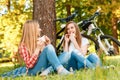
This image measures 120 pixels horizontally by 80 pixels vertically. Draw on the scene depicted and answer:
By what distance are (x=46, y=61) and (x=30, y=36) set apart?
48 centimetres

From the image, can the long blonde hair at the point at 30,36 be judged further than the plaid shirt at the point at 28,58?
Yes

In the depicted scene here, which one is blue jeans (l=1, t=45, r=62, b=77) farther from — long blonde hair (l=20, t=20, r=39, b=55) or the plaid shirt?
long blonde hair (l=20, t=20, r=39, b=55)

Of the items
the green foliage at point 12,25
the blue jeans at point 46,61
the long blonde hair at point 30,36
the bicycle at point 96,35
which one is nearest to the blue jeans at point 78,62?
the blue jeans at point 46,61

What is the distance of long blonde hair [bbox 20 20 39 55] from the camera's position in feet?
19.1

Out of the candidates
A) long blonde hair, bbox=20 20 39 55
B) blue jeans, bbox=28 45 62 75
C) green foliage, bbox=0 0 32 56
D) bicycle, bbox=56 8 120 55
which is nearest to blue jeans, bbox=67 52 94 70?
blue jeans, bbox=28 45 62 75

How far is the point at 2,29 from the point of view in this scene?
22500mm

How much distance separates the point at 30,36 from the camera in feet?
19.2

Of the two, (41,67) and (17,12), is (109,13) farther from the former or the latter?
(41,67)

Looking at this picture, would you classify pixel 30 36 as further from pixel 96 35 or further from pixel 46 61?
pixel 96 35

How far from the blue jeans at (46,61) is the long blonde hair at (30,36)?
0.77 ft

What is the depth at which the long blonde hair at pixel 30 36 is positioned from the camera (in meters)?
5.82

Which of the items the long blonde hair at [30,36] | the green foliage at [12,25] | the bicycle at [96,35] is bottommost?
the green foliage at [12,25]

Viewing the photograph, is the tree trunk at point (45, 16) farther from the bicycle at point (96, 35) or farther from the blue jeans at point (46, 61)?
the blue jeans at point (46, 61)

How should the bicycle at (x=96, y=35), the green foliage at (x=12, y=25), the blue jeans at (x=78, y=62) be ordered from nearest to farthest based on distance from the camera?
the blue jeans at (x=78, y=62), the bicycle at (x=96, y=35), the green foliage at (x=12, y=25)
